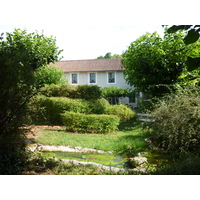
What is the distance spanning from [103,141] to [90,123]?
45.5 inches

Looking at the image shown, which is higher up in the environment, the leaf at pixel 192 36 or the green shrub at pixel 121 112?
the leaf at pixel 192 36

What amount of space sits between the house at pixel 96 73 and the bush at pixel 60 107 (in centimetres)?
743

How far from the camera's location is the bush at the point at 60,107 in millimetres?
8172

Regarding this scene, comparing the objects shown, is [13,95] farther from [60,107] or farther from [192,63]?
[60,107]

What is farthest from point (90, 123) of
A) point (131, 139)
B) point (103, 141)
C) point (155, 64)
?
point (155, 64)

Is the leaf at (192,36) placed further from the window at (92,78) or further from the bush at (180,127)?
the window at (92,78)

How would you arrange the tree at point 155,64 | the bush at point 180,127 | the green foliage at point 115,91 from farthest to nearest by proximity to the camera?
the green foliage at point 115,91, the tree at point 155,64, the bush at point 180,127

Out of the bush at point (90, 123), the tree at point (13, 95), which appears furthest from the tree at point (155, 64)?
the tree at point (13, 95)

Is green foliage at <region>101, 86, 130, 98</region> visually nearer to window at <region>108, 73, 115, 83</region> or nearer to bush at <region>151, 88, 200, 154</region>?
window at <region>108, 73, 115, 83</region>

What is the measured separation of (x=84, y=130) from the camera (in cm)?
682
